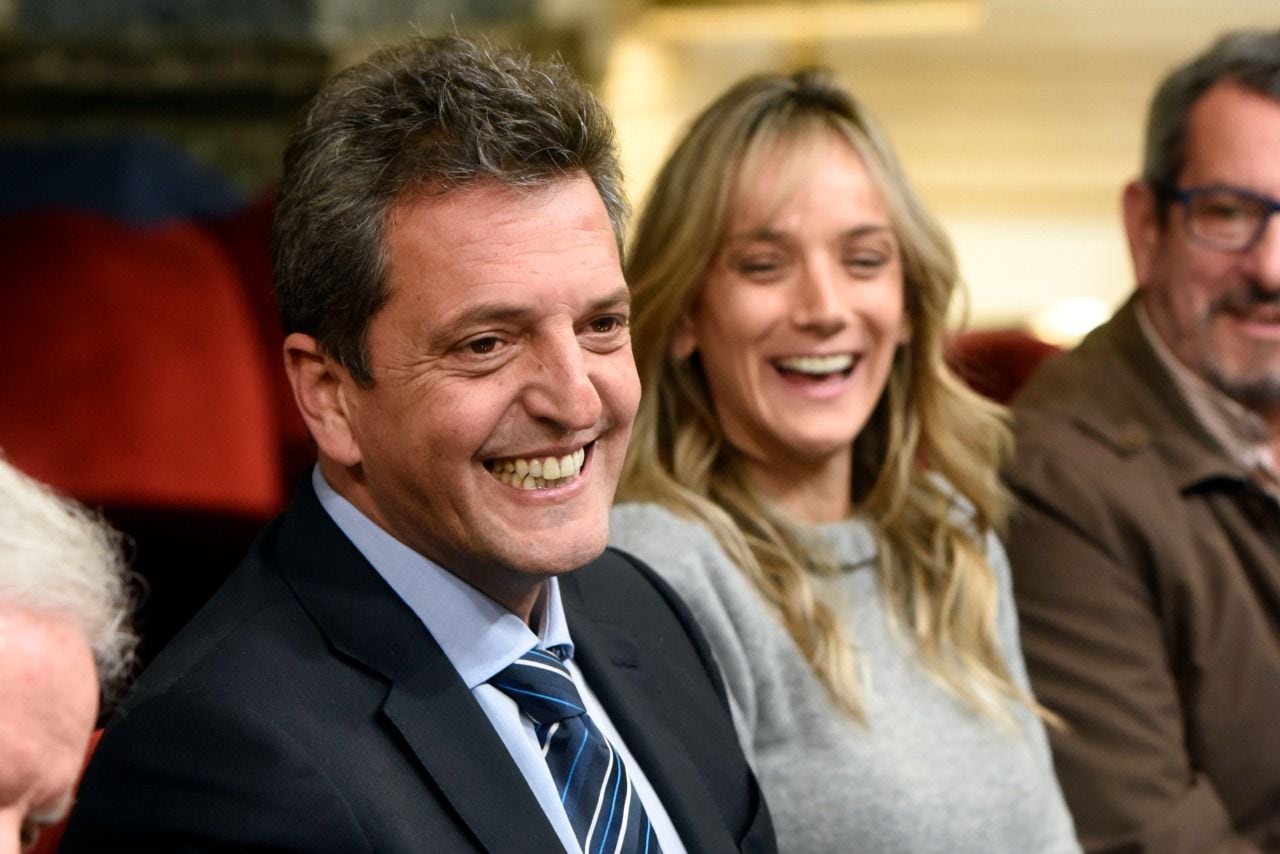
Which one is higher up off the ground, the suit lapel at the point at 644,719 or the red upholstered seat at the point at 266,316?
the suit lapel at the point at 644,719

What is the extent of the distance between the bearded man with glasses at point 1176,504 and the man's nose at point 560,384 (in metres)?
0.86

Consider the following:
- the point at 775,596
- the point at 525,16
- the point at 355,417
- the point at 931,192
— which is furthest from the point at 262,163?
the point at 355,417

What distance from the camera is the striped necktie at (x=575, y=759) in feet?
3.80

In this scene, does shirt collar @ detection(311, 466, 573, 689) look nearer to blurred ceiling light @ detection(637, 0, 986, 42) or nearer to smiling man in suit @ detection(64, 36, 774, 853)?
smiling man in suit @ detection(64, 36, 774, 853)

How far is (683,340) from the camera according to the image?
5.67 feet

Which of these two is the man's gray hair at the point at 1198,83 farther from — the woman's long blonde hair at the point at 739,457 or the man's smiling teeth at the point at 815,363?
the man's smiling teeth at the point at 815,363

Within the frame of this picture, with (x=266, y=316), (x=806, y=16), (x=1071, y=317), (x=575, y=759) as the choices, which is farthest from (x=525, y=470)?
(x=1071, y=317)

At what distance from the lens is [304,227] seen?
112 cm

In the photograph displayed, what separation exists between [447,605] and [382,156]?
295 mm

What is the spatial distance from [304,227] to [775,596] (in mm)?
661

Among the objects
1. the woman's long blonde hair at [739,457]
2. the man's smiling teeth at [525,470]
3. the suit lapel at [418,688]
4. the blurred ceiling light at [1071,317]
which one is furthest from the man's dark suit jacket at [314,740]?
the blurred ceiling light at [1071,317]

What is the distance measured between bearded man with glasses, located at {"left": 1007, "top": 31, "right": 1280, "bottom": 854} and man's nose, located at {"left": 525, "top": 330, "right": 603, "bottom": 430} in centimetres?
86

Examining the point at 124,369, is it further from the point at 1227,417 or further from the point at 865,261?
the point at 1227,417

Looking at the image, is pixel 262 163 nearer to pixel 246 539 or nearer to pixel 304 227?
pixel 246 539
